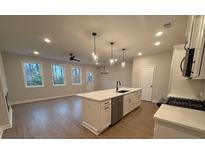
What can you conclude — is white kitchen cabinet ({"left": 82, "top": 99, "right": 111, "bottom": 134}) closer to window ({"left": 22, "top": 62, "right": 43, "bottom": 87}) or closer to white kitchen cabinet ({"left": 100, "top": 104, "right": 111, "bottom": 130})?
white kitchen cabinet ({"left": 100, "top": 104, "right": 111, "bottom": 130})

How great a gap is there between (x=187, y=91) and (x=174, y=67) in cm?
63

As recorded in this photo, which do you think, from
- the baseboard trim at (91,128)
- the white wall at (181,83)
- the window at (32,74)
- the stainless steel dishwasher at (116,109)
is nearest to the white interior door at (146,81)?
the white wall at (181,83)

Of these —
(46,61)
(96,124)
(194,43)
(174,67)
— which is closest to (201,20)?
(194,43)

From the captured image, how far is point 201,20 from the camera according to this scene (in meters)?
1.03

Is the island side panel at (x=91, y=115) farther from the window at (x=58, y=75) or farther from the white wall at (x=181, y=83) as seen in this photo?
the window at (x=58, y=75)

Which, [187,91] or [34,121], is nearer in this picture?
[187,91]

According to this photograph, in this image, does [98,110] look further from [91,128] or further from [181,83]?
[181,83]

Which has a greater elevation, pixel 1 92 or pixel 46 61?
pixel 46 61

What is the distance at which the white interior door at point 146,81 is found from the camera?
4700 millimetres

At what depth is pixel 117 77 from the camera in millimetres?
7273

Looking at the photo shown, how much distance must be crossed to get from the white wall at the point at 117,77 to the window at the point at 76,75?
97.7 inches

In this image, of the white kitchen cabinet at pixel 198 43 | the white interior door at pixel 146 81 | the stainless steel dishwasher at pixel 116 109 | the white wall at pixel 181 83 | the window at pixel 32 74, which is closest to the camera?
the white kitchen cabinet at pixel 198 43

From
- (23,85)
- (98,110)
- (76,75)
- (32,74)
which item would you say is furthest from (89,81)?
(98,110)
